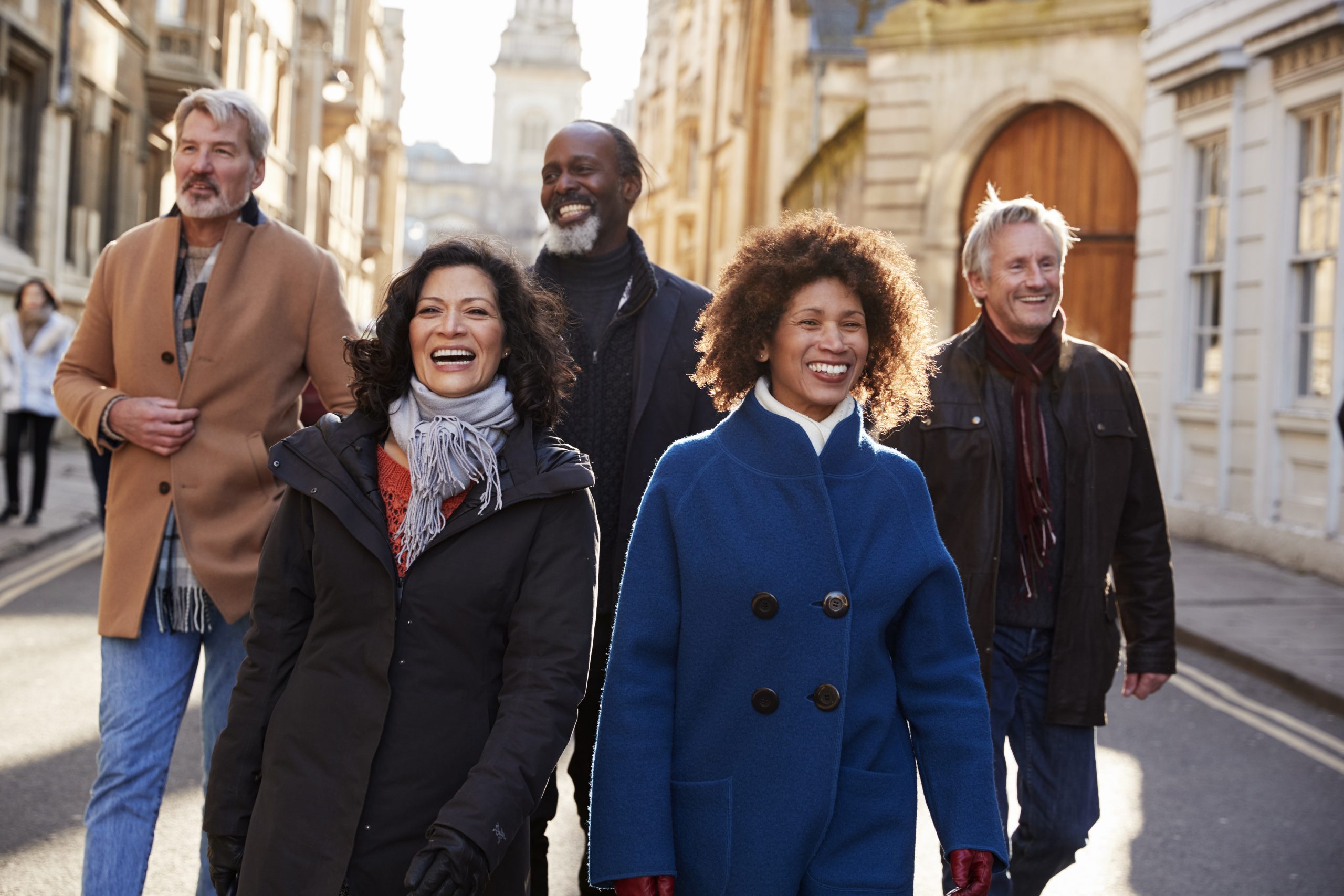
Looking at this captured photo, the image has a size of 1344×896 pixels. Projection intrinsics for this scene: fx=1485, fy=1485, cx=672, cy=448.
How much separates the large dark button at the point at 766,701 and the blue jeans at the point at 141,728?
5.01 feet

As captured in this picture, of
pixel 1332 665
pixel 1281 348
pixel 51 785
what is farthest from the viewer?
pixel 1281 348

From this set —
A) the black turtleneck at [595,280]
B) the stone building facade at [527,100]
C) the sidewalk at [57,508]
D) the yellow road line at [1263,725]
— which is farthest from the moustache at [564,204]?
the stone building facade at [527,100]

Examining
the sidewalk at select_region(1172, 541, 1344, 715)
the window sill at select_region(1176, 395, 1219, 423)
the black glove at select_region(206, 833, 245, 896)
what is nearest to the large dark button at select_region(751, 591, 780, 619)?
the black glove at select_region(206, 833, 245, 896)

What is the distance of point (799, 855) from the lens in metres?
2.68

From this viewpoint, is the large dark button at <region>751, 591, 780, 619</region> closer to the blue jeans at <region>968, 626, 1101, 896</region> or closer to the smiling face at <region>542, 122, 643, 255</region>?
the blue jeans at <region>968, 626, 1101, 896</region>

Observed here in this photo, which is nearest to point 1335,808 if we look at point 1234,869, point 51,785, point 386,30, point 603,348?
point 1234,869

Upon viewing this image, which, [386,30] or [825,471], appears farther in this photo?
[386,30]

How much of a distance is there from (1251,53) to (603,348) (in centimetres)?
1060

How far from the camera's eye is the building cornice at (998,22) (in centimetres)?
1731

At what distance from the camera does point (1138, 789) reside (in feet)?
19.8

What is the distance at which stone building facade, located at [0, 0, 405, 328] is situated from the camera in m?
18.5

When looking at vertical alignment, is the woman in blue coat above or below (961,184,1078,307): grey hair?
below

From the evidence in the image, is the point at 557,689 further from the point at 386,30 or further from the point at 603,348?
the point at 386,30

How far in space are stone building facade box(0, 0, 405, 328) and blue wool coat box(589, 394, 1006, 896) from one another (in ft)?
22.5
